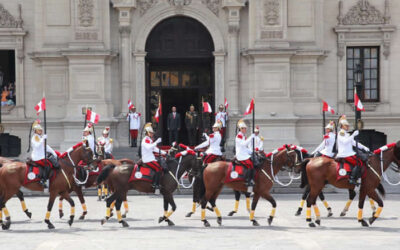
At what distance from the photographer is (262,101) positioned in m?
35.8

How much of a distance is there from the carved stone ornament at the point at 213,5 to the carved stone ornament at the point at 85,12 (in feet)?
18.2

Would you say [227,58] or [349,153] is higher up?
[227,58]

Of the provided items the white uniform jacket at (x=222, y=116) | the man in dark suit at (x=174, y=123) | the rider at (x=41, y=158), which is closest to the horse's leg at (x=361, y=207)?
the rider at (x=41, y=158)

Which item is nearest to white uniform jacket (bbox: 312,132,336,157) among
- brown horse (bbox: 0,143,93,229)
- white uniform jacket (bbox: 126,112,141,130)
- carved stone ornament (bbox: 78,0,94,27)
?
brown horse (bbox: 0,143,93,229)

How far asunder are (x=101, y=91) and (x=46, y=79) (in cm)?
292

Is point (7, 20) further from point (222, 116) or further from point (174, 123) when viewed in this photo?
point (222, 116)

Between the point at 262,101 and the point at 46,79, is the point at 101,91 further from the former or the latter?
the point at 262,101

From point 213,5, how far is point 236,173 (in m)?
19.1

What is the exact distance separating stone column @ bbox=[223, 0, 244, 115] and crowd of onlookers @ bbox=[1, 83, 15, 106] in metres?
11.0

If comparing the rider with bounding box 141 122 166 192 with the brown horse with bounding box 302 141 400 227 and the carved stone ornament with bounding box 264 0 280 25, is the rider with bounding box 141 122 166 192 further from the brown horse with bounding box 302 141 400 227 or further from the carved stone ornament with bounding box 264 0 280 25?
the carved stone ornament with bounding box 264 0 280 25

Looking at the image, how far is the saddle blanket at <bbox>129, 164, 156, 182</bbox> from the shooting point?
19.3 meters

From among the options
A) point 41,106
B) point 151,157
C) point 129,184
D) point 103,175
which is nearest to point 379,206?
point 151,157

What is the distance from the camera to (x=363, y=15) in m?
37.5

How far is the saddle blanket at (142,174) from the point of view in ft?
63.3
